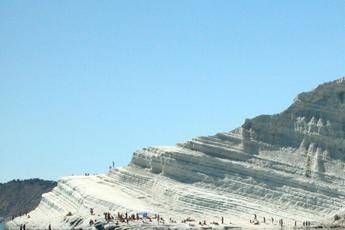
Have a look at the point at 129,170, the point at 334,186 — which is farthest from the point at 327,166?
the point at 129,170

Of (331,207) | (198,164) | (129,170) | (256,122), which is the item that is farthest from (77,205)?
(331,207)

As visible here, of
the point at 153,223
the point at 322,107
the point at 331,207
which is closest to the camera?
the point at 153,223

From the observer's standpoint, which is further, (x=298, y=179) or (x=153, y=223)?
(x=298, y=179)

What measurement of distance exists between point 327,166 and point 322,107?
860 cm

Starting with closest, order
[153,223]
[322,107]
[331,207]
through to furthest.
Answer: [153,223] < [331,207] < [322,107]

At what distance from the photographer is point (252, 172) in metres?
125

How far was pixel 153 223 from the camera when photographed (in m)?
111

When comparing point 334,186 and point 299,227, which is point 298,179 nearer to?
point 334,186

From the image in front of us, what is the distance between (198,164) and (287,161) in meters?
12.6

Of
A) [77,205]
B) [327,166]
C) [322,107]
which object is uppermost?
[322,107]

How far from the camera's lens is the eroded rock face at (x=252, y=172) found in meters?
121

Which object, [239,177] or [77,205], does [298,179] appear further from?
[77,205]

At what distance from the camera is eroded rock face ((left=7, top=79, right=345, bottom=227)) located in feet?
398

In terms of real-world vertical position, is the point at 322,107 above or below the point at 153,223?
above
